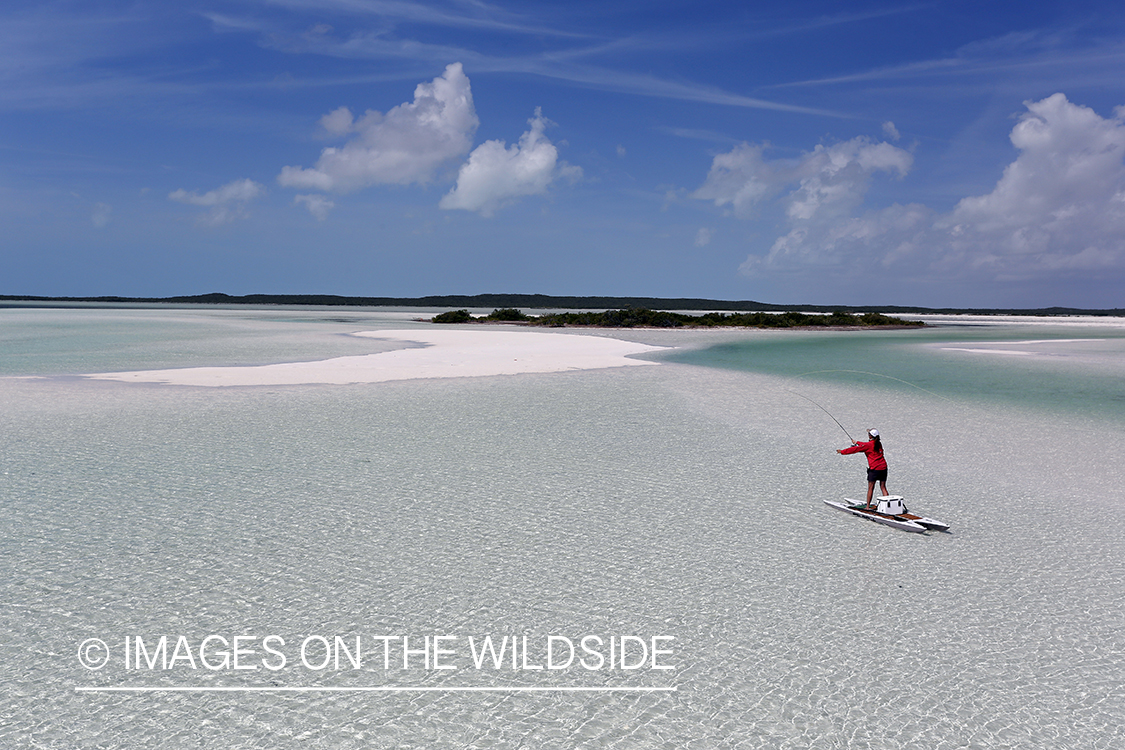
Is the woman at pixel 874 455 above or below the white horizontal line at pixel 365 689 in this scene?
above

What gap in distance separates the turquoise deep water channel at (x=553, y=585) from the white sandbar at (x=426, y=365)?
21.7 ft

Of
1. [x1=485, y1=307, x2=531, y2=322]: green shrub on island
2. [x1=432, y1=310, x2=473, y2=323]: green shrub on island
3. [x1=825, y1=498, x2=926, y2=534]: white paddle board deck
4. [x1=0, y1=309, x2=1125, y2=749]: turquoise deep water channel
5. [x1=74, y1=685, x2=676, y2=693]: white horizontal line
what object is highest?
[x1=485, y1=307, x2=531, y2=322]: green shrub on island

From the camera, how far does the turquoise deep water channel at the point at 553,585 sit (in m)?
4.22

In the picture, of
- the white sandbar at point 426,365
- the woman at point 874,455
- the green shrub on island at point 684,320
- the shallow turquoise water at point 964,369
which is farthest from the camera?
the green shrub on island at point 684,320

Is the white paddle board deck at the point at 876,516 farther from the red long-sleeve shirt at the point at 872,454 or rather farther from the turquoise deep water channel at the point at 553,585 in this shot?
the red long-sleeve shirt at the point at 872,454

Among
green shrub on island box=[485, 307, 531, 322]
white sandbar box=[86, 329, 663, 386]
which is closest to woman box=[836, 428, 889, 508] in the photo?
white sandbar box=[86, 329, 663, 386]

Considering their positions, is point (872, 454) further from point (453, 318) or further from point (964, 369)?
point (453, 318)

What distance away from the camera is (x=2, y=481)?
348 inches

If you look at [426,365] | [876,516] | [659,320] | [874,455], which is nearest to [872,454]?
[874,455]

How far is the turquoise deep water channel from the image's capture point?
13.9 ft

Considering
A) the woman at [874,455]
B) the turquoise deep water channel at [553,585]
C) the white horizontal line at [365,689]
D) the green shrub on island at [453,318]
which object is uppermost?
the green shrub on island at [453,318]

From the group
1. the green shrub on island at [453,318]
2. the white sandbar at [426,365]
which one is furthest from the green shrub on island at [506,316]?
the white sandbar at [426,365]

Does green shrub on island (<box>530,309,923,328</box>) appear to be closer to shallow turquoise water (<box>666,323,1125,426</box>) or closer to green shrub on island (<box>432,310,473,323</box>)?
green shrub on island (<box>432,310,473,323</box>)

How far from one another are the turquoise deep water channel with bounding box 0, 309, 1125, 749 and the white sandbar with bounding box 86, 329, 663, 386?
663 cm
